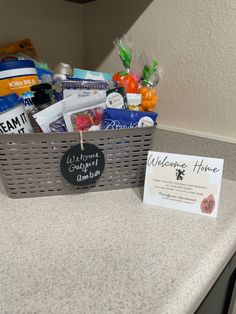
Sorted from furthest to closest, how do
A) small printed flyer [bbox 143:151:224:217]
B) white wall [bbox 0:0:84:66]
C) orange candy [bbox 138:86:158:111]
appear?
1. white wall [bbox 0:0:84:66]
2. orange candy [bbox 138:86:158:111]
3. small printed flyer [bbox 143:151:224:217]

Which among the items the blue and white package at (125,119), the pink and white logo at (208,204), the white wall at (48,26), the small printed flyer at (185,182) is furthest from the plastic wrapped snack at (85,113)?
the white wall at (48,26)

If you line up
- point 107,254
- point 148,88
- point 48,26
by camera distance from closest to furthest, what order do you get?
1. point 107,254
2. point 148,88
3. point 48,26

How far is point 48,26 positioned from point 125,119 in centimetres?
54

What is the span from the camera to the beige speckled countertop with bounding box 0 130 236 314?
0.34 meters

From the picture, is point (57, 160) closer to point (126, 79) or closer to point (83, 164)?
point (83, 164)

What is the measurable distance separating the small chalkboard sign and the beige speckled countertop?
0.17ft

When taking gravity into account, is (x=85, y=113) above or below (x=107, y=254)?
above

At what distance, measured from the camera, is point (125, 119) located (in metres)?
0.55

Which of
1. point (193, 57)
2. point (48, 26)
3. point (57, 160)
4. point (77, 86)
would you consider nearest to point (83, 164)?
point (57, 160)

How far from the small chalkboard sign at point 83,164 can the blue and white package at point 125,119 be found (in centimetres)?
6

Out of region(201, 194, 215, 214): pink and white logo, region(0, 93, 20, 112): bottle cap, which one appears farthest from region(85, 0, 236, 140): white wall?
region(0, 93, 20, 112): bottle cap

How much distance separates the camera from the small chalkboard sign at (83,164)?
52 centimetres

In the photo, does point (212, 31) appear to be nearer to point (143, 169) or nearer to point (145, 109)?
point (145, 109)

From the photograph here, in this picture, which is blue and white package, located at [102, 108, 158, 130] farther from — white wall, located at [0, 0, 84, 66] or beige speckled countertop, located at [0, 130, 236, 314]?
white wall, located at [0, 0, 84, 66]
